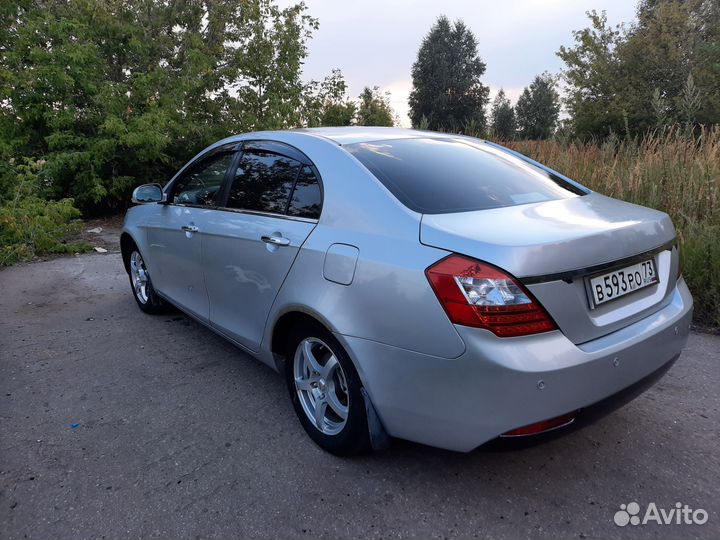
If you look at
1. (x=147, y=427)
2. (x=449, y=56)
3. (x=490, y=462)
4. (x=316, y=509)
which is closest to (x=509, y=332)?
(x=490, y=462)

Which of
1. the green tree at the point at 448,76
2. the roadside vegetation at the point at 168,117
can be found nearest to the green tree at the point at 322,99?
the roadside vegetation at the point at 168,117

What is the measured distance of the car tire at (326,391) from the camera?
225 centimetres

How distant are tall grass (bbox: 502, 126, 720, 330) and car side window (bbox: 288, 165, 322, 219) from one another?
339 centimetres

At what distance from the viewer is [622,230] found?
2121 millimetres

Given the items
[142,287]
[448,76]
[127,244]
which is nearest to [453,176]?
[142,287]

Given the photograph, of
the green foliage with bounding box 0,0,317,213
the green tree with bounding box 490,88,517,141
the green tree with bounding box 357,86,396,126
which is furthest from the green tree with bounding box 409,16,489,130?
the green foliage with bounding box 0,0,317,213

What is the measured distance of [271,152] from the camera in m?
3.03

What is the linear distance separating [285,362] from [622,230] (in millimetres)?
1747

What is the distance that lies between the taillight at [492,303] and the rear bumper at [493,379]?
0.13 feet

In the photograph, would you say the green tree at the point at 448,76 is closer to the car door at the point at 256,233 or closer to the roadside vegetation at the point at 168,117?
the roadside vegetation at the point at 168,117

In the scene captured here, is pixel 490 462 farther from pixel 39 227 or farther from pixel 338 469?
pixel 39 227

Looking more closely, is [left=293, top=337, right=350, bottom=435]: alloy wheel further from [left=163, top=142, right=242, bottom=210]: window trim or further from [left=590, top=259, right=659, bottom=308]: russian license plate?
[left=163, top=142, right=242, bottom=210]: window trim

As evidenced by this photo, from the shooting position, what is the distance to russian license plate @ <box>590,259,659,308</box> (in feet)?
6.54

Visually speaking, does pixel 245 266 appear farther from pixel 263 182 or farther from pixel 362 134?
pixel 362 134
